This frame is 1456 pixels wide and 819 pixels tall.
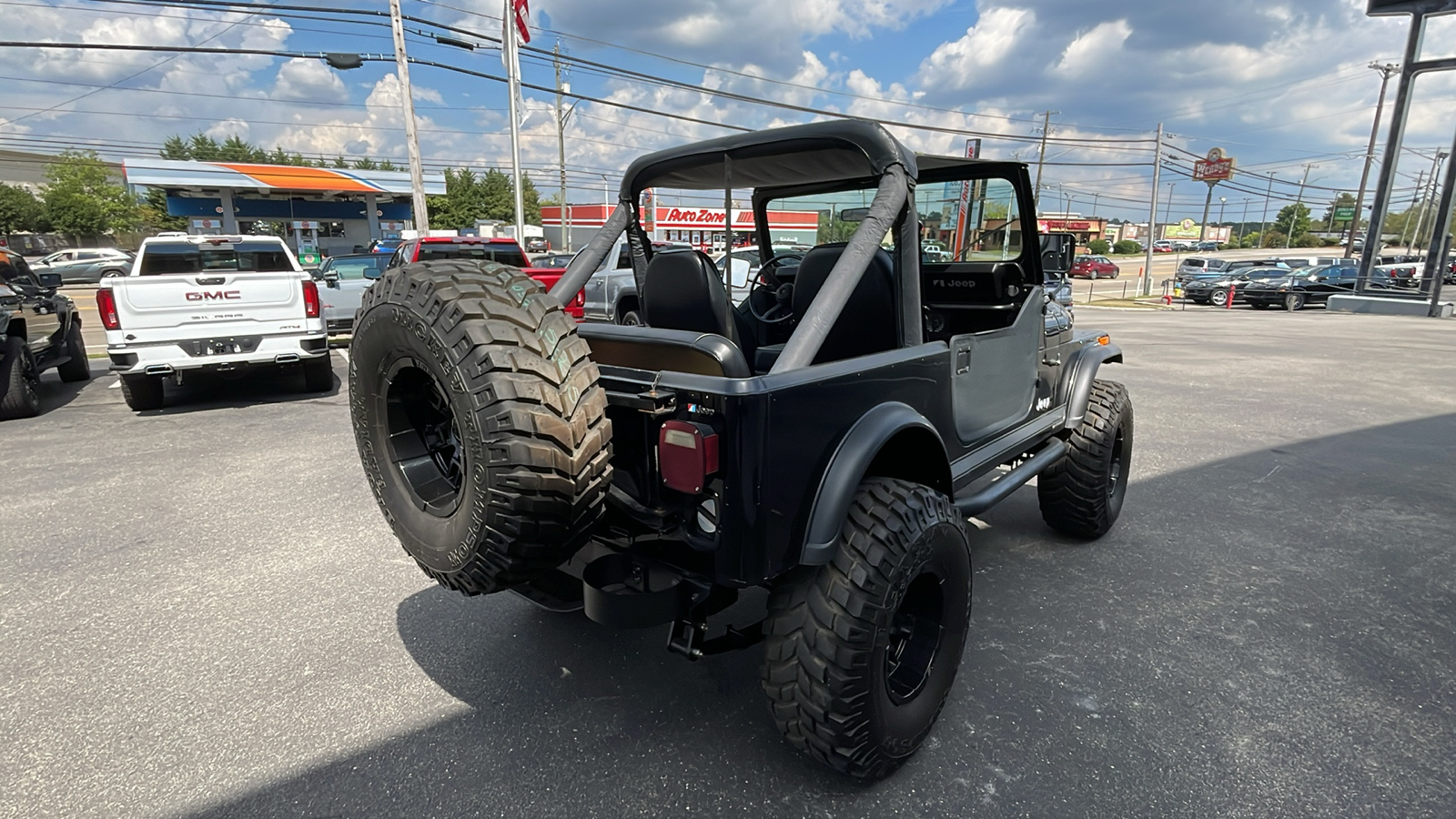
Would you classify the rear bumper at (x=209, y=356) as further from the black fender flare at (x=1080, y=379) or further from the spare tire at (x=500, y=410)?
the black fender flare at (x=1080, y=379)

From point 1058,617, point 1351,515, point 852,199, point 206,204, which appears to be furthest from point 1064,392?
point 206,204

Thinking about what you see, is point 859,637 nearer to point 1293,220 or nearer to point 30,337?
point 30,337

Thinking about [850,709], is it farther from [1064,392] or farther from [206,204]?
[206,204]

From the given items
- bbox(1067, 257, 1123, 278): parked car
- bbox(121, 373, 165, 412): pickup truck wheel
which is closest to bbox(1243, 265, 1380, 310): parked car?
bbox(1067, 257, 1123, 278): parked car

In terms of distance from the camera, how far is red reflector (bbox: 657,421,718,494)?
189 cm

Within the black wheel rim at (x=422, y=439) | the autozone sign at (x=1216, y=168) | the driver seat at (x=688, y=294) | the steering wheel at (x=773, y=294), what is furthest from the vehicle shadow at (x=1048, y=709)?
the autozone sign at (x=1216, y=168)

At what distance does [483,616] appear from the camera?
3.24m

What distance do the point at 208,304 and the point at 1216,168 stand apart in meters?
70.8

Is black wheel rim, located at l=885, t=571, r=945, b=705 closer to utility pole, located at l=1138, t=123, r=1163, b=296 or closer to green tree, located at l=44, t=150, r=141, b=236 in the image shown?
utility pole, located at l=1138, t=123, r=1163, b=296

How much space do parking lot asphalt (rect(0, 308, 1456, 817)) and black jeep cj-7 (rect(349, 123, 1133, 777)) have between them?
0.42 meters

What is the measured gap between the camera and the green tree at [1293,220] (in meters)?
94.5

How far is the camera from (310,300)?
734 cm

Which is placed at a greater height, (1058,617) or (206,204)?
(206,204)

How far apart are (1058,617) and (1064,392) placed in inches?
50.6
